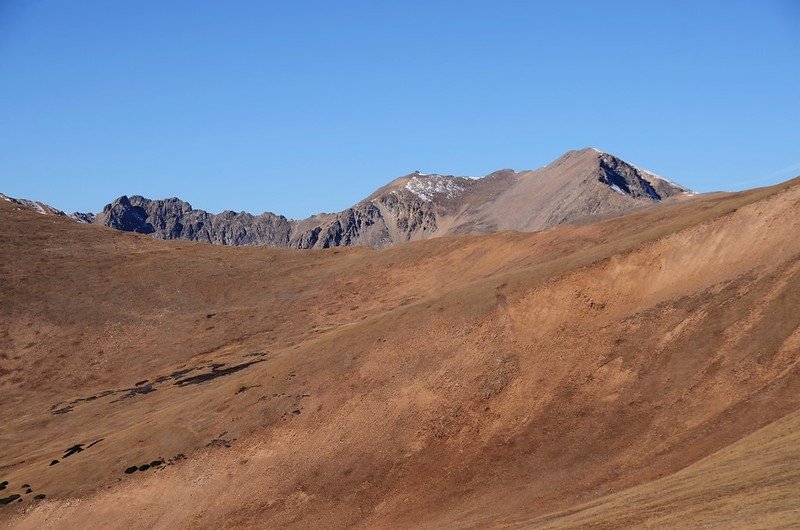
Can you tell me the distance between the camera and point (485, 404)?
44000 mm

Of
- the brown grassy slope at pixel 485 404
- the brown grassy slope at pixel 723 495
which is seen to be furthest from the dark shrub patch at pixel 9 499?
the brown grassy slope at pixel 723 495

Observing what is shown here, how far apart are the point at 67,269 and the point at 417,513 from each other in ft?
234

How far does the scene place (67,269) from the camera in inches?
3720

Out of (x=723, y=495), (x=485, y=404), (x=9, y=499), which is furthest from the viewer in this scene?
(x=9, y=499)

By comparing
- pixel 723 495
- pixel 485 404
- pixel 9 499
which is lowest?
pixel 723 495

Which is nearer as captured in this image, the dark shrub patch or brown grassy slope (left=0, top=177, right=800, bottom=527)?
brown grassy slope (left=0, top=177, right=800, bottom=527)

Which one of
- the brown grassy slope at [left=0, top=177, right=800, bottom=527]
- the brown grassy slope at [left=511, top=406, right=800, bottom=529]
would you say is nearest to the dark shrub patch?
the brown grassy slope at [left=0, top=177, right=800, bottom=527]

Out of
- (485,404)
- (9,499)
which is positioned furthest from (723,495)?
(9,499)

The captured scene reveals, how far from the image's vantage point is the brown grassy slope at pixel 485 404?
37.2 meters

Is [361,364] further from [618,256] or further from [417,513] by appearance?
[618,256]

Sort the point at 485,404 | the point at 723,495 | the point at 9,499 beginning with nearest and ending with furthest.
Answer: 1. the point at 723,495
2. the point at 485,404
3. the point at 9,499

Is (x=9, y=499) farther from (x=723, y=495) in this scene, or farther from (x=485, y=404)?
(x=723, y=495)

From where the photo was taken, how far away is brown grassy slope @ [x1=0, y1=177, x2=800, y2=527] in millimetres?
37219

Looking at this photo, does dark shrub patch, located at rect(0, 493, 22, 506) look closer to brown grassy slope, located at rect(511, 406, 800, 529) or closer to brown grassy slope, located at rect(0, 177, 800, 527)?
brown grassy slope, located at rect(0, 177, 800, 527)
